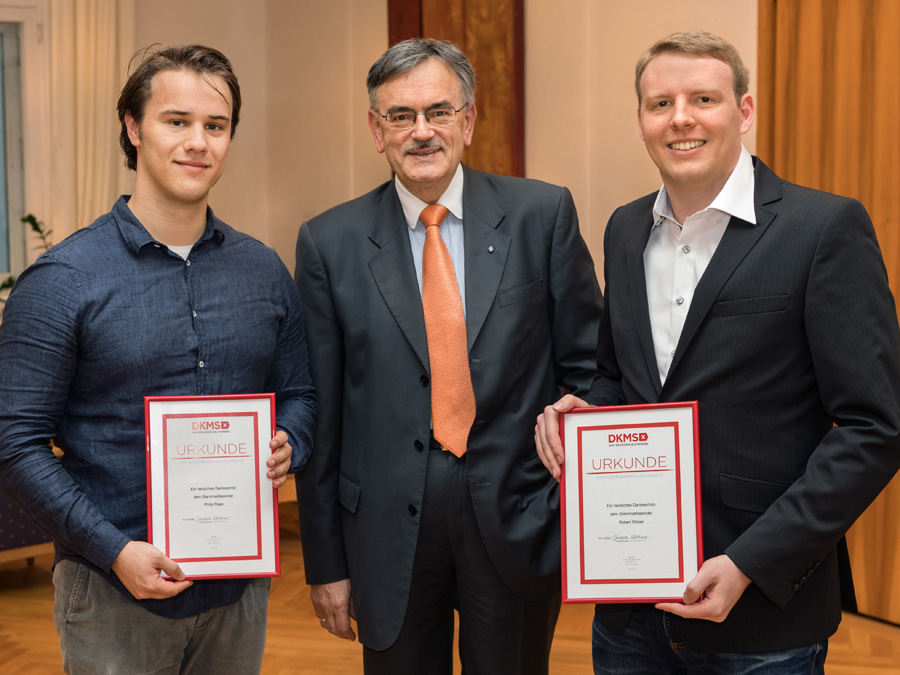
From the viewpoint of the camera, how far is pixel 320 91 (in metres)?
7.17

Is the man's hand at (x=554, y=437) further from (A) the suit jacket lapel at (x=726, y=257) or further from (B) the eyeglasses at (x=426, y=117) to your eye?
(B) the eyeglasses at (x=426, y=117)

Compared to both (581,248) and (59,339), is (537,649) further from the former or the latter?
(59,339)

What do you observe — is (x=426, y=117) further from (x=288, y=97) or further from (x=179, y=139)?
(x=288, y=97)

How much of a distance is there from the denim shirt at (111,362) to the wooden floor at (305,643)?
6.99 feet

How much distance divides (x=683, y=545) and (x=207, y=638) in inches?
39.1

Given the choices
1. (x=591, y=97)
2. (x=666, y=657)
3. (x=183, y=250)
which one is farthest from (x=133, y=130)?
(x=591, y=97)

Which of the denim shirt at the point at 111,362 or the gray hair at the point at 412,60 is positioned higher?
the gray hair at the point at 412,60

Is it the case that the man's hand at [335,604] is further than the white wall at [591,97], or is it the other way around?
the white wall at [591,97]

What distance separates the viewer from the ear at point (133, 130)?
6.16 feet

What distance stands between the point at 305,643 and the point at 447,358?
97.9 inches

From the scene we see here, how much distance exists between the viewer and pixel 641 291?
179 centimetres

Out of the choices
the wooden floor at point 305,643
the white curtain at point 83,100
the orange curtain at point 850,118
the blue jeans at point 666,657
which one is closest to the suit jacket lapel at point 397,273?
the blue jeans at point 666,657

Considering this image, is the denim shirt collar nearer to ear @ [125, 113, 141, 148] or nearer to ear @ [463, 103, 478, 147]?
ear @ [125, 113, 141, 148]

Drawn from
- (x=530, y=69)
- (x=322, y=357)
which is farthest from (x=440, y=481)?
(x=530, y=69)
